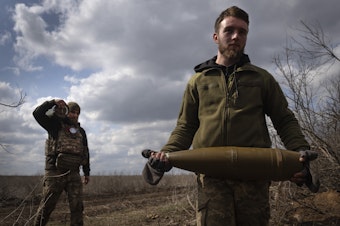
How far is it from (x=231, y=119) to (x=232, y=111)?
6cm

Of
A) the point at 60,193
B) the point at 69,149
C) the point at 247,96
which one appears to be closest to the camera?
the point at 247,96

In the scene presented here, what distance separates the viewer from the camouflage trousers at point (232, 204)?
260 centimetres

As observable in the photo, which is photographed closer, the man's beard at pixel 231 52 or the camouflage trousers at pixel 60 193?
the man's beard at pixel 231 52

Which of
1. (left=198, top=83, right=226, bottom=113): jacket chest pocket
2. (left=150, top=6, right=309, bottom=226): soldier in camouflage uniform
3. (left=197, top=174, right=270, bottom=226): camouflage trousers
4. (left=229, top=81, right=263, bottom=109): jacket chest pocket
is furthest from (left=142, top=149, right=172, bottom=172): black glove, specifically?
(left=229, top=81, right=263, bottom=109): jacket chest pocket

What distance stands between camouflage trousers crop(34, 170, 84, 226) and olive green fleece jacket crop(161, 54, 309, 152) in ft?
11.7

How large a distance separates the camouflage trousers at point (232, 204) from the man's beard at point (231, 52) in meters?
0.98

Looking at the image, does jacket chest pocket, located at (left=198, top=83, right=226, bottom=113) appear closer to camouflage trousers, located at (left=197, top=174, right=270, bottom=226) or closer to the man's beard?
the man's beard

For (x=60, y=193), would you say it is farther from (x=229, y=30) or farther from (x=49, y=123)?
(x=229, y=30)

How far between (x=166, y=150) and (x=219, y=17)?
1213mm

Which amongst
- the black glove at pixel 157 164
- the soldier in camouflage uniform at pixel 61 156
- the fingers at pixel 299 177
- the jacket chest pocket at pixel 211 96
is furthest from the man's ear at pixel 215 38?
the soldier in camouflage uniform at pixel 61 156

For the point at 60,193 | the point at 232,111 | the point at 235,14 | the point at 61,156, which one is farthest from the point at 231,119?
the point at 60,193

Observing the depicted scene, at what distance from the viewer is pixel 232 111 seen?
272cm

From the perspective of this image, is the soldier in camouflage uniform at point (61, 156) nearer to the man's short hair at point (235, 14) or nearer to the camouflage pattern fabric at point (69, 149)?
the camouflage pattern fabric at point (69, 149)

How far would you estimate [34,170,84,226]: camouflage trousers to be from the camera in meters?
5.95
